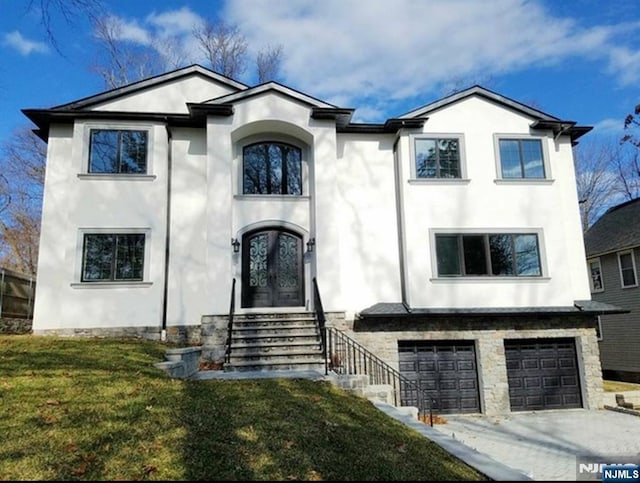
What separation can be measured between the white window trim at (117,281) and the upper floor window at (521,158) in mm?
10336

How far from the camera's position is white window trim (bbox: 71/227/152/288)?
450 inches

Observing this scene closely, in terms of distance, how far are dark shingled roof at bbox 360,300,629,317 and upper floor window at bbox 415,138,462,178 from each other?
3.85m

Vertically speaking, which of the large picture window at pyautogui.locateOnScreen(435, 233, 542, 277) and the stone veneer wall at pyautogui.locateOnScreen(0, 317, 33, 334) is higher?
the large picture window at pyautogui.locateOnScreen(435, 233, 542, 277)

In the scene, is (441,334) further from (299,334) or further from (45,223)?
(45,223)

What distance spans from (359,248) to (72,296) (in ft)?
25.5

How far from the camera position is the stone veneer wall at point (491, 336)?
11664 mm

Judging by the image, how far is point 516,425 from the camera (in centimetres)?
1030

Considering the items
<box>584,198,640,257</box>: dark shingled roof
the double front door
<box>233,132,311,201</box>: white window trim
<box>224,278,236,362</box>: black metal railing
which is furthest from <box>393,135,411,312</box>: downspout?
<box>584,198,640,257</box>: dark shingled roof

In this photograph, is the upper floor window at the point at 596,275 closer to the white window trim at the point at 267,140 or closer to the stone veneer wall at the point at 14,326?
the white window trim at the point at 267,140

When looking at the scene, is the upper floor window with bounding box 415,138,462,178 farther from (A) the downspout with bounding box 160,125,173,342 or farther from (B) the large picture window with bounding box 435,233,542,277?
(A) the downspout with bounding box 160,125,173,342

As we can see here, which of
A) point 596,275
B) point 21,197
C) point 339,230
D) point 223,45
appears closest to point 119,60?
point 223,45

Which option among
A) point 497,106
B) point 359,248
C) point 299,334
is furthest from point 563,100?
point 299,334

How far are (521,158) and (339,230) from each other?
5.89 metres

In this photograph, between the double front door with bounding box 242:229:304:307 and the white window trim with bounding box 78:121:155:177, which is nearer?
the white window trim with bounding box 78:121:155:177
